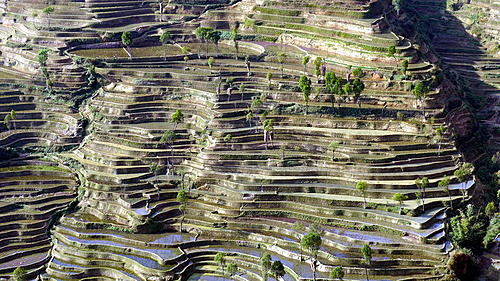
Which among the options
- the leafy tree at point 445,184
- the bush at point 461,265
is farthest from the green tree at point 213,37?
the bush at point 461,265

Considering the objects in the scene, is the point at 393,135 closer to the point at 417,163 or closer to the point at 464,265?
the point at 417,163

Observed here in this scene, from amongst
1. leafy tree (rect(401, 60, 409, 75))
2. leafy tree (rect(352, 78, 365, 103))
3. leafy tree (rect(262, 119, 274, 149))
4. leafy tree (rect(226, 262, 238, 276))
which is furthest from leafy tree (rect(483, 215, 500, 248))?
leafy tree (rect(262, 119, 274, 149))

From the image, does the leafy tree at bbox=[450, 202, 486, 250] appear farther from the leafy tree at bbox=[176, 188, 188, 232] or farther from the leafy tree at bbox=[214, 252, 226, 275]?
the leafy tree at bbox=[176, 188, 188, 232]

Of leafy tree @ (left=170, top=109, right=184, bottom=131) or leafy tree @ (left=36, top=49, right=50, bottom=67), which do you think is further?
leafy tree @ (left=36, top=49, right=50, bottom=67)

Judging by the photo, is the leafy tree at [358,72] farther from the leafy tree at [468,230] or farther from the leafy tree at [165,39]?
the leafy tree at [165,39]

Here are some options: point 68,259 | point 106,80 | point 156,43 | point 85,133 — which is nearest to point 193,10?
point 156,43

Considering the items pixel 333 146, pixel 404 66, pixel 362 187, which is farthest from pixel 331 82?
pixel 362 187

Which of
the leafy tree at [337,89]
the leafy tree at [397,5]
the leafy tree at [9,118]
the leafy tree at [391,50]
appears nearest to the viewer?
the leafy tree at [337,89]

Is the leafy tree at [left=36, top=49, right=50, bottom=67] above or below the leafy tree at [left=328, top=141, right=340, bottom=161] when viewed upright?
above
